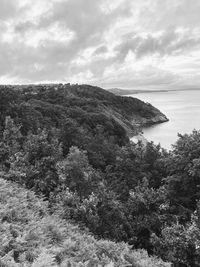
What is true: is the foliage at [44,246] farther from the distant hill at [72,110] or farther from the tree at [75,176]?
the distant hill at [72,110]

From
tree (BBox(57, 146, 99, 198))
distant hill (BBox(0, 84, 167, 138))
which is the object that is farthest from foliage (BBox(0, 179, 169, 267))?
distant hill (BBox(0, 84, 167, 138))

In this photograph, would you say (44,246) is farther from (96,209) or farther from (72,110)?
(72,110)

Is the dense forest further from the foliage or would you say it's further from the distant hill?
the distant hill

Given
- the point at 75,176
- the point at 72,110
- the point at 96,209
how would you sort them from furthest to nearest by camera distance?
the point at 72,110
the point at 75,176
the point at 96,209

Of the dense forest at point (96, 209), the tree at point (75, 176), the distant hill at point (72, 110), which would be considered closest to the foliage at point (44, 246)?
the dense forest at point (96, 209)

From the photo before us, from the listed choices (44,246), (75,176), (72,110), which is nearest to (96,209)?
(75,176)

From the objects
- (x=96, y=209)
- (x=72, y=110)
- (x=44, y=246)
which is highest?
(x=72, y=110)

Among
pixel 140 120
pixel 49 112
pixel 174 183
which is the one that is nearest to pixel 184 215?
pixel 174 183

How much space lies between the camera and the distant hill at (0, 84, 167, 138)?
5581 centimetres

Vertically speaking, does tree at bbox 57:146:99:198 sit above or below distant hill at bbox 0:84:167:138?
below

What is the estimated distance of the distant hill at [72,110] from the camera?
55.8 metres

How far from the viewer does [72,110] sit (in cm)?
10444

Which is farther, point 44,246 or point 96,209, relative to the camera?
point 96,209

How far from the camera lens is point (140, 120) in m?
181
